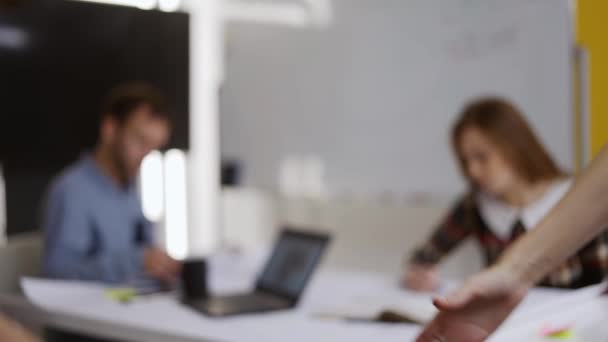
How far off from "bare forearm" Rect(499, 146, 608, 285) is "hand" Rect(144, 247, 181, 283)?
103 centimetres

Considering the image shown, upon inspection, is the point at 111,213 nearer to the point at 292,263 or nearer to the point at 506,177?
the point at 292,263

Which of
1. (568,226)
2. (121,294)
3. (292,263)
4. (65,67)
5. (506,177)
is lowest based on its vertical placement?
(121,294)

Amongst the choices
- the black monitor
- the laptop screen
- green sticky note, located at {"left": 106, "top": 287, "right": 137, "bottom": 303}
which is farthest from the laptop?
the black monitor

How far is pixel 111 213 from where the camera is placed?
1991 mm

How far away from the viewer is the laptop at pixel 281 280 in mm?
1430

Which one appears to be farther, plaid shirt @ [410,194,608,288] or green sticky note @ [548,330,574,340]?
plaid shirt @ [410,194,608,288]

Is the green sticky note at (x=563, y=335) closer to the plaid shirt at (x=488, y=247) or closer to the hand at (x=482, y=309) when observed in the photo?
the hand at (x=482, y=309)

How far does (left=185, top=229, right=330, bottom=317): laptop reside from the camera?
143cm

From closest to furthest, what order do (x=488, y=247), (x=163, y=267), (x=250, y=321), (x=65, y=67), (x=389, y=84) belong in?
(x=250, y=321) → (x=163, y=267) → (x=488, y=247) → (x=389, y=84) → (x=65, y=67)

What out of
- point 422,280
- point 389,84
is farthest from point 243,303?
point 389,84

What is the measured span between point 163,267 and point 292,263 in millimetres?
381

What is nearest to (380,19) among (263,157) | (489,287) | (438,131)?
(438,131)

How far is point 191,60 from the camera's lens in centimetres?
312

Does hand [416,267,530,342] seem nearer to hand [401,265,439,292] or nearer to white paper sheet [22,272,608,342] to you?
white paper sheet [22,272,608,342]
